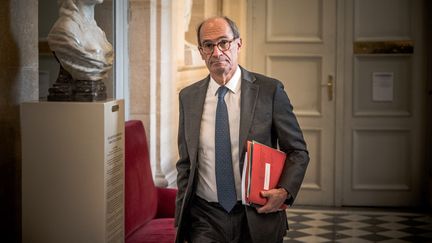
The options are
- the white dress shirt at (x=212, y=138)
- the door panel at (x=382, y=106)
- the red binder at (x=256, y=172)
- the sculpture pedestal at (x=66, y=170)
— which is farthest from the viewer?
the door panel at (x=382, y=106)

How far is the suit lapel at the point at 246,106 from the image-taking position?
317cm

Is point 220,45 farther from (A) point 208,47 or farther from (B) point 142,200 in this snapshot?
(B) point 142,200

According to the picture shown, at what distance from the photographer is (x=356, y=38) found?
317 inches

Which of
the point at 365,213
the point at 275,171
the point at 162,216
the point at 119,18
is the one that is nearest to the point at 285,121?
the point at 275,171

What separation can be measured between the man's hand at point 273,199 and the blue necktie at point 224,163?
0.12 meters

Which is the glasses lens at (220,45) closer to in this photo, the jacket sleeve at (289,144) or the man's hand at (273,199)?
the jacket sleeve at (289,144)

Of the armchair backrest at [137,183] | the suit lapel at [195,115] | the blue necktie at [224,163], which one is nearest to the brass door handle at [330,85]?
the armchair backrest at [137,183]

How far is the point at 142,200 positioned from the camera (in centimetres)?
463

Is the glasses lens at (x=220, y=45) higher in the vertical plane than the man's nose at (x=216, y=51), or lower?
higher

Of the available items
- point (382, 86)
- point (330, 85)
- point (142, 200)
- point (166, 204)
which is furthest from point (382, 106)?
point (142, 200)

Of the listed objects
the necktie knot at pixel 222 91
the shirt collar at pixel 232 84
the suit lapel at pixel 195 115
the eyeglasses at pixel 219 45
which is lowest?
the suit lapel at pixel 195 115

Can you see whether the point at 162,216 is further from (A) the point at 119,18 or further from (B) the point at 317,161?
(B) the point at 317,161

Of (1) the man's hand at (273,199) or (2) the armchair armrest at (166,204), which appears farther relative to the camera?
(2) the armchair armrest at (166,204)

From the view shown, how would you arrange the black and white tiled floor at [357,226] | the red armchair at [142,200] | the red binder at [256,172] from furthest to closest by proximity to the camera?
the black and white tiled floor at [357,226] → the red armchair at [142,200] → the red binder at [256,172]
